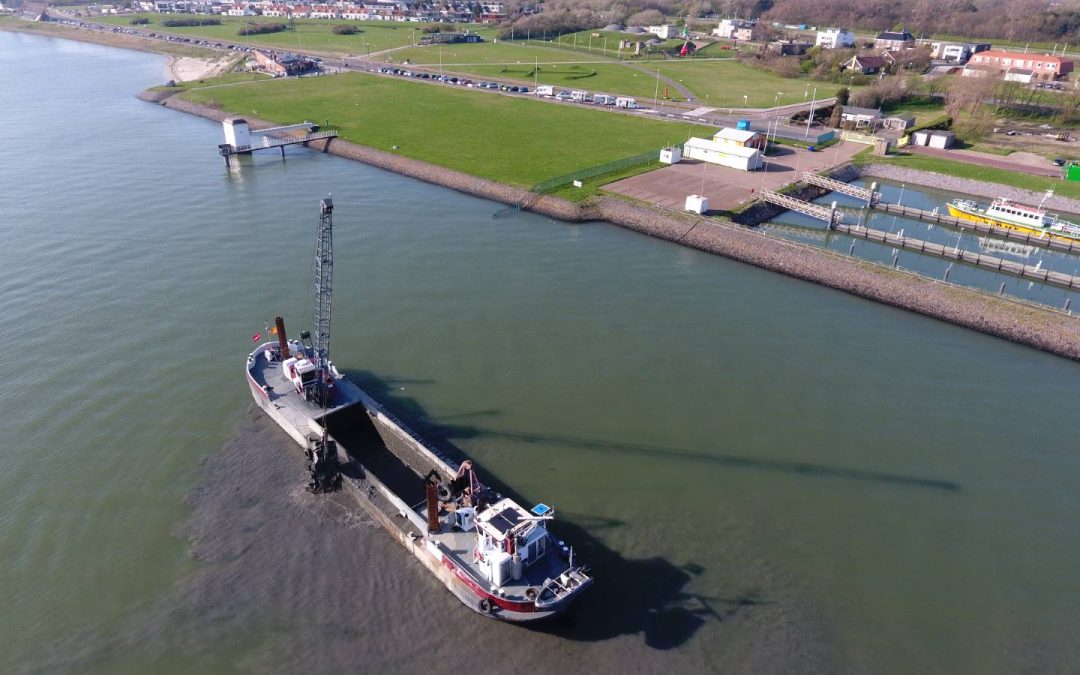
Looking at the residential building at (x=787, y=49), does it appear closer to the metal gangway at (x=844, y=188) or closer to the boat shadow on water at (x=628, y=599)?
the metal gangway at (x=844, y=188)

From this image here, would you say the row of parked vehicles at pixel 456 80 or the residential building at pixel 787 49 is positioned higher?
the residential building at pixel 787 49

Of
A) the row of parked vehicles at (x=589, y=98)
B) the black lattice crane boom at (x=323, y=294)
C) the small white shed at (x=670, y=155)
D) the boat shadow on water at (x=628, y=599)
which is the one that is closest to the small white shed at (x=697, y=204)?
the small white shed at (x=670, y=155)

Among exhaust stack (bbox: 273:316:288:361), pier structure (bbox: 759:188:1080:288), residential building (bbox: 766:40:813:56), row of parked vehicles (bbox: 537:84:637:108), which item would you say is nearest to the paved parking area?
pier structure (bbox: 759:188:1080:288)

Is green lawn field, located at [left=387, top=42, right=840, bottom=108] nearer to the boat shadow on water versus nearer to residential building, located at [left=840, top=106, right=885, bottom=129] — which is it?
residential building, located at [left=840, top=106, right=885, bottom=129]

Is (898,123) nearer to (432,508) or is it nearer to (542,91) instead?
(542,91)

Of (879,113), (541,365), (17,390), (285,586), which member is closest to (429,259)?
(541,365)

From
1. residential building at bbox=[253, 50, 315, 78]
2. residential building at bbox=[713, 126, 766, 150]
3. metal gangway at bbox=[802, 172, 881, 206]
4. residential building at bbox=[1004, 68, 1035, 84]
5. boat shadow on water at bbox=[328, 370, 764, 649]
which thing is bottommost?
boat shadow on water at bbox=[328, 370, 764, 649]
